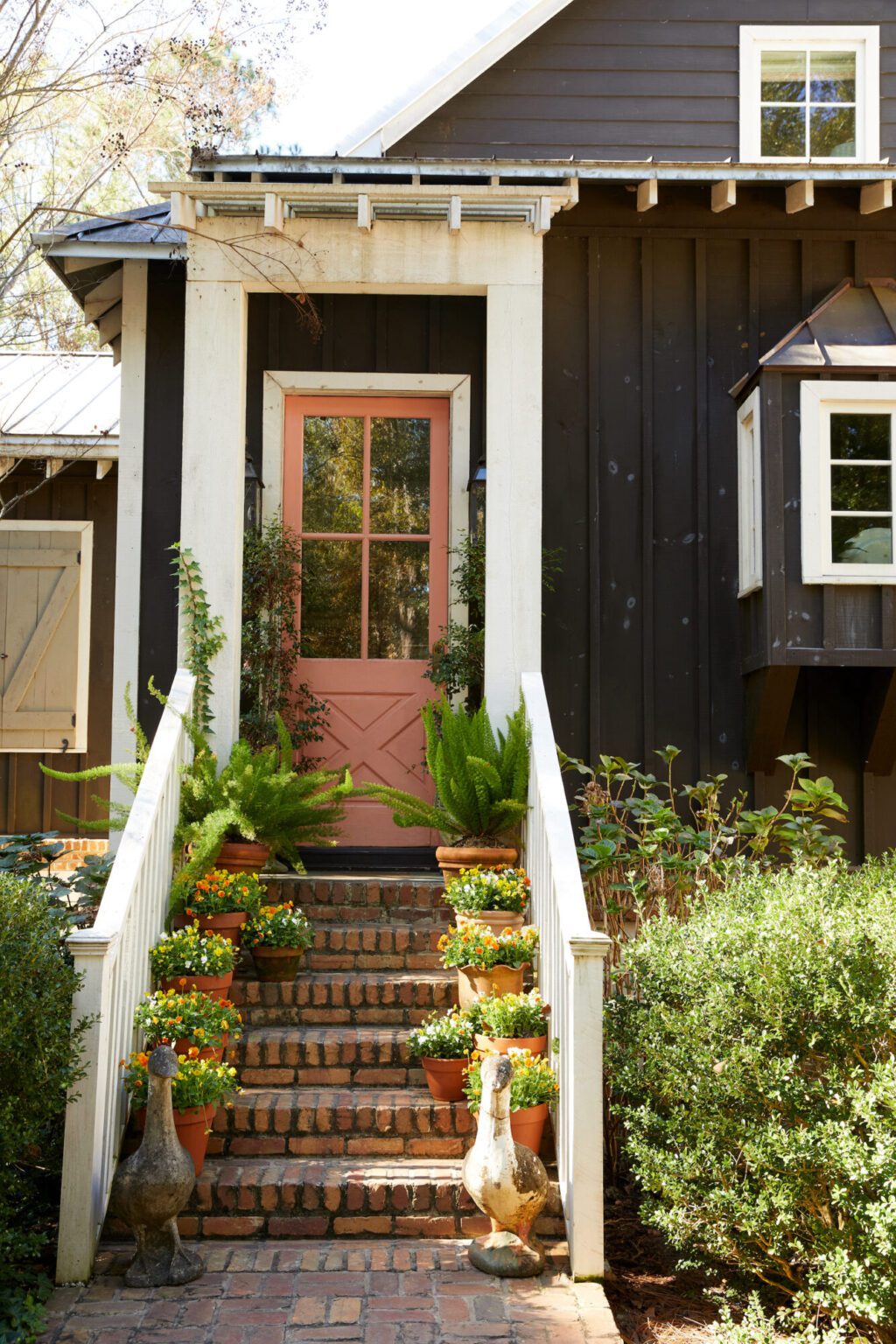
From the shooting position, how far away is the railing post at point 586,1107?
12.5 feet

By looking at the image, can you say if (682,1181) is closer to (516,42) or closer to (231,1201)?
(231,1201)

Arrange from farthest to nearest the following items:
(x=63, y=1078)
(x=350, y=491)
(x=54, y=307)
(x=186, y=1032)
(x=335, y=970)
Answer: (x=54, y=307), (x=350, y=491), (x=335, y=970), (x=186, y=1032), (x=63, y=1078)

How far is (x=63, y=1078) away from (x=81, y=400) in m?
6.08

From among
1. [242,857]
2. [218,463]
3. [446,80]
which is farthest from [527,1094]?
[446,80]

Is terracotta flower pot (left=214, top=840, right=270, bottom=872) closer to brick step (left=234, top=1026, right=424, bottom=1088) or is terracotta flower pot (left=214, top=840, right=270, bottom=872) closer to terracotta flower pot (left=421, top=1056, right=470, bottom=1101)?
brick step (left=234, top=1026, right=424, bottom=1088)

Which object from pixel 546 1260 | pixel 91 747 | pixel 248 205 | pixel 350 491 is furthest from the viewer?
pixel 91 747

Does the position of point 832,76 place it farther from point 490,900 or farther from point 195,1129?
point 195,1129

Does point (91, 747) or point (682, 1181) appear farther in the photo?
point (91, 747)

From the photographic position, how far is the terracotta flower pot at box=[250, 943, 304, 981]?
4.92 metres

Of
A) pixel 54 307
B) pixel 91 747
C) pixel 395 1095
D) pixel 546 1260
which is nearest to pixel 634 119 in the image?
pixel 91 747

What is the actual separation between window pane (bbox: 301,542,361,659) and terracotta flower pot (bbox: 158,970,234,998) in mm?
2423

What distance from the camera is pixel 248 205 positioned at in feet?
18.5

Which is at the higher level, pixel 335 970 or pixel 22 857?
pixel 22 857

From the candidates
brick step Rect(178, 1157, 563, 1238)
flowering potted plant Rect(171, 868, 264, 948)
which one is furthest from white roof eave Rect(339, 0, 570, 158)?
brick step Rect(178, 1157, 563, 1238)
